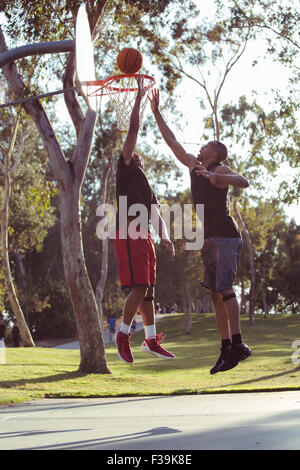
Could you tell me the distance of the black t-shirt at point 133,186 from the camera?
20.6ft

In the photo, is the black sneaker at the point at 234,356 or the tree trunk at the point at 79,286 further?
the tree trunk at the point at 79,286

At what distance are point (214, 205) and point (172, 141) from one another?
913 mm

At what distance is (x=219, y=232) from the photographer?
635 centimetres

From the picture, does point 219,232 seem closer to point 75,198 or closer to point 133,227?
point 133,227

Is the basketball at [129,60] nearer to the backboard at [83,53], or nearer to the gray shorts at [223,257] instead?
the backboard at [83,53]

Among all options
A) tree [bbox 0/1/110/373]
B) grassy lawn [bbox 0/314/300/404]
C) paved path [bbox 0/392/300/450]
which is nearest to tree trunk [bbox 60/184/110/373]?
tree [bbox 0/1/110/373]

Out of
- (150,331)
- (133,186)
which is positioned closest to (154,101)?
(133,186)

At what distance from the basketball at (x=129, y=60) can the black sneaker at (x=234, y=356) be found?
10.3 feet

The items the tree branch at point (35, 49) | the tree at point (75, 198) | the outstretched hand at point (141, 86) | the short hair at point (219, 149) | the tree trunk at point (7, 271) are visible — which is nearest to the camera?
the short hair at point (219, 149)

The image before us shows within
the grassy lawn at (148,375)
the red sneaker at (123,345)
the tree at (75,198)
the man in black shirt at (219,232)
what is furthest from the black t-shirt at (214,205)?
the tree at (75,198)

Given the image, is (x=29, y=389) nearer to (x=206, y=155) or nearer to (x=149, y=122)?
(x=206, y=155)

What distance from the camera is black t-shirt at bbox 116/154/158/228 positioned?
248 inches

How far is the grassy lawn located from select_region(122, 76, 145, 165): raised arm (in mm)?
10169
